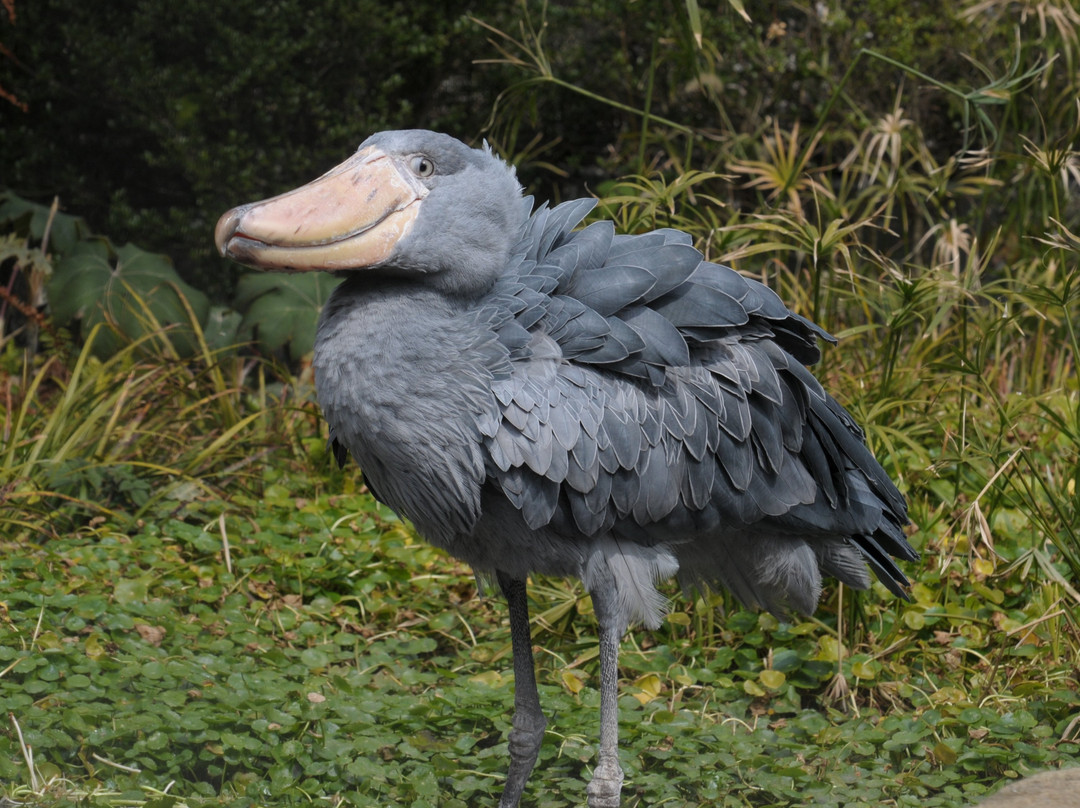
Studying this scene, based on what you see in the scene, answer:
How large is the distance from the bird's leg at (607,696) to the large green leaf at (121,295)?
3090 mm

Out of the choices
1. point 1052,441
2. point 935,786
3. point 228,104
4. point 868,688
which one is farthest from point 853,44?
point 935,786


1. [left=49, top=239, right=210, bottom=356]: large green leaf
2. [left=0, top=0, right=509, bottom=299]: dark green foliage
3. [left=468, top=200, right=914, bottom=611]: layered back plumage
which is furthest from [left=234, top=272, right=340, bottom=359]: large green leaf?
[left=468, top=200, right=914, bottom=611]: layered back plumage

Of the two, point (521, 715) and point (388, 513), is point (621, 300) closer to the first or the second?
point (521, 715)

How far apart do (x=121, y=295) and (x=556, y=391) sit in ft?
11.3

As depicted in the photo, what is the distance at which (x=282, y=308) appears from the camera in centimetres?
498

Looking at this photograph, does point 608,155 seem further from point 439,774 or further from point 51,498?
point 439,774

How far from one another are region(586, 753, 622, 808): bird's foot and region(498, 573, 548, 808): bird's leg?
24cm

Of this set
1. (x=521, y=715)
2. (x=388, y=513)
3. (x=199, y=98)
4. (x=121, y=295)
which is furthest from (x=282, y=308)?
(x=521, y=715)

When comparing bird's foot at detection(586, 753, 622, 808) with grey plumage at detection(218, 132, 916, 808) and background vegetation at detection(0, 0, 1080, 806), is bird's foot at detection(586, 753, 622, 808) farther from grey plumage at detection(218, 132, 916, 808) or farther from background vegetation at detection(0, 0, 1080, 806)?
background vegetation at detection(0, 0, 1080, 806)

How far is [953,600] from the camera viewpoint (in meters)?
3.44

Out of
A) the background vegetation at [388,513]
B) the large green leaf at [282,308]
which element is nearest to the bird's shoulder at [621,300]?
the background vegetation at [388,513]

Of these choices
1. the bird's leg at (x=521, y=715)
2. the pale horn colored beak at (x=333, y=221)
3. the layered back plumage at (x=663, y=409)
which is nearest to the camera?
the pale horn colored beak at (x=333, y=221)

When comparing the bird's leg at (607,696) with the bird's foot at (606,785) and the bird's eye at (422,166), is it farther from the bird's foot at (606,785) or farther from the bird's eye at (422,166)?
the bird's eye at (422,166)

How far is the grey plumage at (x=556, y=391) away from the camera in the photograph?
2.05 metres
